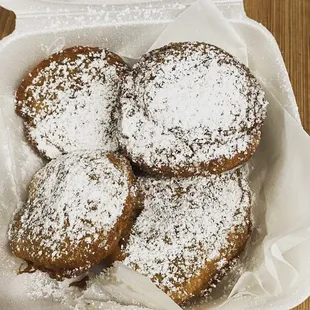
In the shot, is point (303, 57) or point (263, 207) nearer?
point (263, 207)

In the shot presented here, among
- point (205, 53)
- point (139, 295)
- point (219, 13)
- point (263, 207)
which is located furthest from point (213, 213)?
point (219, 13)

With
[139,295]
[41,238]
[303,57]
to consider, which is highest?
[303,57]

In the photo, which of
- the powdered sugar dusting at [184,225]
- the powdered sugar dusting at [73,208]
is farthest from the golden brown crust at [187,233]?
the powdered sugar dusting at [73,208]

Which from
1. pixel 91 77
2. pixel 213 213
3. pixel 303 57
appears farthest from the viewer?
pixel 303 57

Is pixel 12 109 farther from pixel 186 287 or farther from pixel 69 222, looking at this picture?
pixel 186 287

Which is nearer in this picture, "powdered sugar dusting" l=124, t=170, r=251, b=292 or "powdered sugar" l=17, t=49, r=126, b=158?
"powdered sugar dusting" l=124, t=170, r=251, b=292

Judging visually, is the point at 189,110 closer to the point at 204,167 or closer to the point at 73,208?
the point at 204,167

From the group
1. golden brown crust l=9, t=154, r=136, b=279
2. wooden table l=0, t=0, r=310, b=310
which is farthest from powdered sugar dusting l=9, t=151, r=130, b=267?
wooden table l=0, t=0, r=310, b=310

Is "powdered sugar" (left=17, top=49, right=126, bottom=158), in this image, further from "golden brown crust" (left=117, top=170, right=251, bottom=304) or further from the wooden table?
the wooden table
